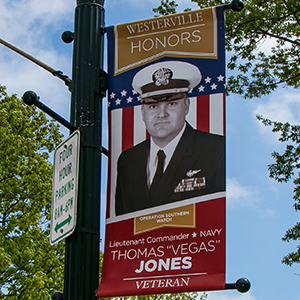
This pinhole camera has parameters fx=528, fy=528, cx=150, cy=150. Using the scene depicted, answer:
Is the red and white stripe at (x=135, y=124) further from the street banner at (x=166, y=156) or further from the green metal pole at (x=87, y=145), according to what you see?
the green metal pole at (x=87, y=145)

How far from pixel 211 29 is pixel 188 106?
0.86m

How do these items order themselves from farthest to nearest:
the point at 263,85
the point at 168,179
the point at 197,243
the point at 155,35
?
the point at 263,85
the point at 155,35
the point at 168,179
the point at 197,243

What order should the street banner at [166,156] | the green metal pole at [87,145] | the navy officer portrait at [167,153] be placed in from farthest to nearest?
1. the navy officer portrait at [167,153]
2. the green metal pole at [87,145]
3. the street banner at [166,156]

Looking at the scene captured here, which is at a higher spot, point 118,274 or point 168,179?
point 168,179

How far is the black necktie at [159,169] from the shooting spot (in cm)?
507

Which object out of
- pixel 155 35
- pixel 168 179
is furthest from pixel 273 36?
pixel 168 179

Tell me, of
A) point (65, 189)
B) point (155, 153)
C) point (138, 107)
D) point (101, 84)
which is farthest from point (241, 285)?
point (101, 84)

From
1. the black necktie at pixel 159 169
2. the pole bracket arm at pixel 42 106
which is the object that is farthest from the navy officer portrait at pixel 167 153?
the pole bracket arm at pixel 42 106

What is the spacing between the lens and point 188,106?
5.32 metres

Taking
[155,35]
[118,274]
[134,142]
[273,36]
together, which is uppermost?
[273,36]

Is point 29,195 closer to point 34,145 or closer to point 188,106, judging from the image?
point 34,145

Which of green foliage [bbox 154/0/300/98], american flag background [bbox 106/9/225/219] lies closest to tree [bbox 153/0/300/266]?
green foliage [bbox 154/0/300/98]

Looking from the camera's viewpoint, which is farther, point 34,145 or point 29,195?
point 34,145

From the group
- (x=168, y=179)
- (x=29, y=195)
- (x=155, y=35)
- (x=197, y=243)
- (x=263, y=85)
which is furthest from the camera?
(x=29, y=195)
